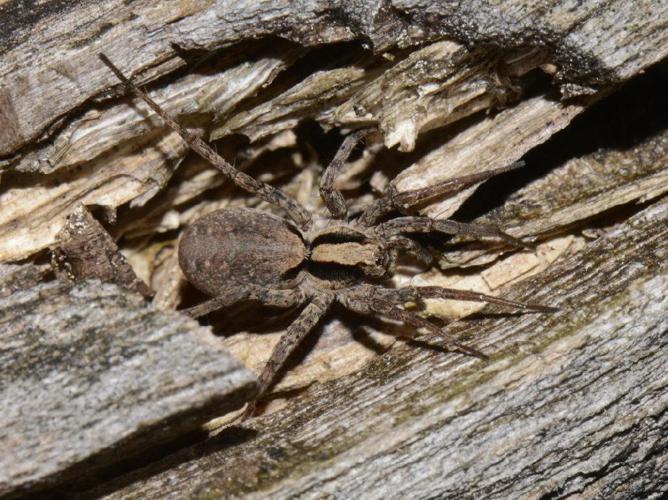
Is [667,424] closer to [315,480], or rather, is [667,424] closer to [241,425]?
[315,480]

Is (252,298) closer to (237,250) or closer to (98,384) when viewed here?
(237,250)

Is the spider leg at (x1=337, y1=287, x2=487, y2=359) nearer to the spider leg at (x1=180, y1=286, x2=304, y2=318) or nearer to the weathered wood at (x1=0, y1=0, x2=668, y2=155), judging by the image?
the spider leg at (x1=180, y1=286, x2=304, y2=318)

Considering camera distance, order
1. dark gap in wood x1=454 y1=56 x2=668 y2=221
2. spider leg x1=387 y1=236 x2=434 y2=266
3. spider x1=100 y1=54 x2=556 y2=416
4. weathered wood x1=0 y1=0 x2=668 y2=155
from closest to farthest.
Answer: weathered wood x1=0 y1=0 x2=668 y2=155
spider x1=100 y1=54 x2=556 y2=416
dark gap in wood x1=454 y1=56 x2=668 y2=221
spider leg x1=387 y1=236 x2=434 y2=266

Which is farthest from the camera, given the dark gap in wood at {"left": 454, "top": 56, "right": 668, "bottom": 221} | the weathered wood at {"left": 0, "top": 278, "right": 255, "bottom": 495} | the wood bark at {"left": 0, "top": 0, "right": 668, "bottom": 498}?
the dark gap in wood at {"left": 454, "top": 56, "right": 668, "bottom": 221}

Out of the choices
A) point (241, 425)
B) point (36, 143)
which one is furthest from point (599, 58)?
point (36, 143)

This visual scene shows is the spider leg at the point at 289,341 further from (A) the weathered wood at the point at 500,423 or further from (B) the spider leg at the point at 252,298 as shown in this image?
(A) the weathered wood at the point at 500,423

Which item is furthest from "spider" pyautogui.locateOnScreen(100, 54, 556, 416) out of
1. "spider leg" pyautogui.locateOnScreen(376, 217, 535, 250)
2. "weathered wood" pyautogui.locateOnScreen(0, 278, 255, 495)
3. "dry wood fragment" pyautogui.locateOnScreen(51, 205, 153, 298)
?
"weathered wood" pyautogui.locateOnScreen(0, 278, 255, 495)

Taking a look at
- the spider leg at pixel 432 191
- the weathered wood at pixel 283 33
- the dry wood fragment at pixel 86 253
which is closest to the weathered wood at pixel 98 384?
the dry wood fragment at pixel 86 253
